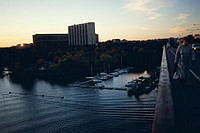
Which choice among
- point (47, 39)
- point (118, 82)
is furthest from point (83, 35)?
point (118, 82)

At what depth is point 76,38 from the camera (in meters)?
80.8

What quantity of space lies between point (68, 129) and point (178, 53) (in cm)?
1308

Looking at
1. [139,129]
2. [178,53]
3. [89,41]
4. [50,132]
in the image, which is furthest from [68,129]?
[89,41]

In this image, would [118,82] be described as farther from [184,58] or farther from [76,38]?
[76,38]

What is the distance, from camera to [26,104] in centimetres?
2330

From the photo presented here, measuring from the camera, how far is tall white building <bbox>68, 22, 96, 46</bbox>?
261ft

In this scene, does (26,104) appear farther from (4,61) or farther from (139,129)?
(4,61)

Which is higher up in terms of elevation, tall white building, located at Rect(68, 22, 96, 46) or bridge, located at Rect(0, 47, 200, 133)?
tall white building, located at Rect(68, 22, 96, 46)

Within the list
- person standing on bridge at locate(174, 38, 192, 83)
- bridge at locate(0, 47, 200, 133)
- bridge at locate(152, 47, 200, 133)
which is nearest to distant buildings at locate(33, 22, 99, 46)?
bridge at locate(0, 47, 200, 133)

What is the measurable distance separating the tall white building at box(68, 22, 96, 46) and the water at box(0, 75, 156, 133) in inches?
2118

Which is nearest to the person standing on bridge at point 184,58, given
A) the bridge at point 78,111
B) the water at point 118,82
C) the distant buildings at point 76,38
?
the bridge at point 78,111

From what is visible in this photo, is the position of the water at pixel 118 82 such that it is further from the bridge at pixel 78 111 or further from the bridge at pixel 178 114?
the bridge at pixel 178 114

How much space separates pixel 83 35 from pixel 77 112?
64439 mm

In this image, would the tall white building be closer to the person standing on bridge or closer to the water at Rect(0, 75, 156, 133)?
the water at Rect(0, 75, 156, 133)
